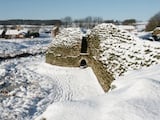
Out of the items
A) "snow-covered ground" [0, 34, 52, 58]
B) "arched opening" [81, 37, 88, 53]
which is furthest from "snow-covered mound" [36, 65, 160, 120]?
"snow-covered ground" [0, 34, 52, 58]

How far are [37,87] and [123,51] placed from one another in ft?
21.1

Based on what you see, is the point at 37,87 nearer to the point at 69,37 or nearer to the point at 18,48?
the point at 69,37

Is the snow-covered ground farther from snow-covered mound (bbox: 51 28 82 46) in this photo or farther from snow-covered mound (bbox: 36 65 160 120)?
snow-covered mound (bbox: 36 65 160 120)

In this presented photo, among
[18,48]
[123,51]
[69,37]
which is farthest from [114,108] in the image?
[18,48]

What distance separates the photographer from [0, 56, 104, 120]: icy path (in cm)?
1636

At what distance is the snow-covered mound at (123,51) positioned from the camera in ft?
59.9

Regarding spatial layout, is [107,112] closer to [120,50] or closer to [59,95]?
[59,95]

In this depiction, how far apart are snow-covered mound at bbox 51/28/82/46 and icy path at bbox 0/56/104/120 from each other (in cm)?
323

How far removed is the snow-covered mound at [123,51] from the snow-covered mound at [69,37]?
4.91m

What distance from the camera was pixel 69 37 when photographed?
32500 mm

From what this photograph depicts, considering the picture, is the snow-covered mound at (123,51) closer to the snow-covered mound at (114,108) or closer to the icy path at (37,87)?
the icy path at (37,87)

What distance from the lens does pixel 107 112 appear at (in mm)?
7398

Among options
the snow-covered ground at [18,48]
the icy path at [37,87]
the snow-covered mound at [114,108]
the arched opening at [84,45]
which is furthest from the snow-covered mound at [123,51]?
the snow-covered ground at [18,48]

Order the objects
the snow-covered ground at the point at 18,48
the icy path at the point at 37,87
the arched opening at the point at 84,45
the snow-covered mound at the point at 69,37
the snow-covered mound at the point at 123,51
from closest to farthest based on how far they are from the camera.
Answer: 1. the icy path at the point at 37,87
2. the snow-covered mound at the point at 123,51
3. the arched opening at the point at 84,45
4. the snow-covered mound at the point at 69,37
5. the snow-covered ground at the point at 18,48
